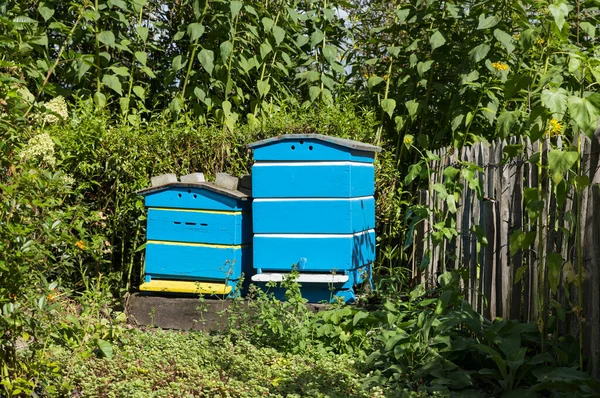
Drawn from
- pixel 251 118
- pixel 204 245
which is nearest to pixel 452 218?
pixel 204 245

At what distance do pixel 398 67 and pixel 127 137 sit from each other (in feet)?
8.21

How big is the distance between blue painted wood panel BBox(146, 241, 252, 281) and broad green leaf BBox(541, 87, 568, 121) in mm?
2754

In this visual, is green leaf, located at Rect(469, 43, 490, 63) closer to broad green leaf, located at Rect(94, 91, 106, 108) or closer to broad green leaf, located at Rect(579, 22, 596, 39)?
broad green leaf, located at Rect(579, 22, 596, 39)

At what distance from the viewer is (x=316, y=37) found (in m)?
6.49

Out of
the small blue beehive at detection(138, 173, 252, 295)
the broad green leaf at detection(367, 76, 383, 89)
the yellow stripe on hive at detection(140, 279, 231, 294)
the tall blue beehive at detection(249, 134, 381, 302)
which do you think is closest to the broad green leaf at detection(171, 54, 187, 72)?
the small blue beehive at detection(138, 173, 252, 295)

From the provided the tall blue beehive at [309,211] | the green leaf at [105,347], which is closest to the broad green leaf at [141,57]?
the tall blue beehive at [309,211]

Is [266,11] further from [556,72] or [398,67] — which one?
[556,72]

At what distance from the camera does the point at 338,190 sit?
5.19 m

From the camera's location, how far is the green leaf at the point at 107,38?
20.1 feet

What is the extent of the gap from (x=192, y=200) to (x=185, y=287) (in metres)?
0.66

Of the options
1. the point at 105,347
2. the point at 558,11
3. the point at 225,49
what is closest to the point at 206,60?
the point at 225,49

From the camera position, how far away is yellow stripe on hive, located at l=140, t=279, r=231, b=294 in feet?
17.3

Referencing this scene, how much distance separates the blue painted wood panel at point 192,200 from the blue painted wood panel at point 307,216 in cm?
18

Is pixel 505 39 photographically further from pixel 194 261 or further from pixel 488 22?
pixel 194 261
